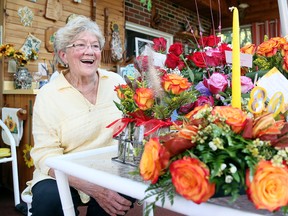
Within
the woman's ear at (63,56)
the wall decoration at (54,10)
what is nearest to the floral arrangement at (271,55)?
the woman's ear at (63,56)

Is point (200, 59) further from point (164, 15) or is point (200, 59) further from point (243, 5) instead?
point (243, 5)

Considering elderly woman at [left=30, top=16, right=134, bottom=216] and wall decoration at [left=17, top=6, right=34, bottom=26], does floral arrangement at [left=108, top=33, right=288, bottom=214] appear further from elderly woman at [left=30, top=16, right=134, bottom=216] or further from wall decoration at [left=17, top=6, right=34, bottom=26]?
wall decoration at [left=17, top=6, right=34, bottom=26]

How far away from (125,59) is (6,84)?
5.29ft

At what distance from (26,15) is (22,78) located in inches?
24.9

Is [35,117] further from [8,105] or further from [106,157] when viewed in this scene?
[8,105]

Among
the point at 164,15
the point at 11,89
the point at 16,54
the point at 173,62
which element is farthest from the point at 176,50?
the point at 164,15

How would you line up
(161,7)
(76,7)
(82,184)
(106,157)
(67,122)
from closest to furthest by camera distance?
(106,157) < (82,184) < (67,122) < (76,7) < (161,7)

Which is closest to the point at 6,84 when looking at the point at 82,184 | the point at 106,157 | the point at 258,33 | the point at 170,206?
the point at 82,184

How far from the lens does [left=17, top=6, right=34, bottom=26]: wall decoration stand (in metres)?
2.87

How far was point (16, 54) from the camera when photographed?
105 inches

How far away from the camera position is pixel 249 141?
51cm

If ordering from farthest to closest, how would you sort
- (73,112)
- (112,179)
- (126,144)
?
(73,112) < (126,144) < (112,179)

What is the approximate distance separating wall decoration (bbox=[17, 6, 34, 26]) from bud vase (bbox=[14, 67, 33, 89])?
1.57 feet

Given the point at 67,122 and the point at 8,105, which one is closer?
the point at 67,122
